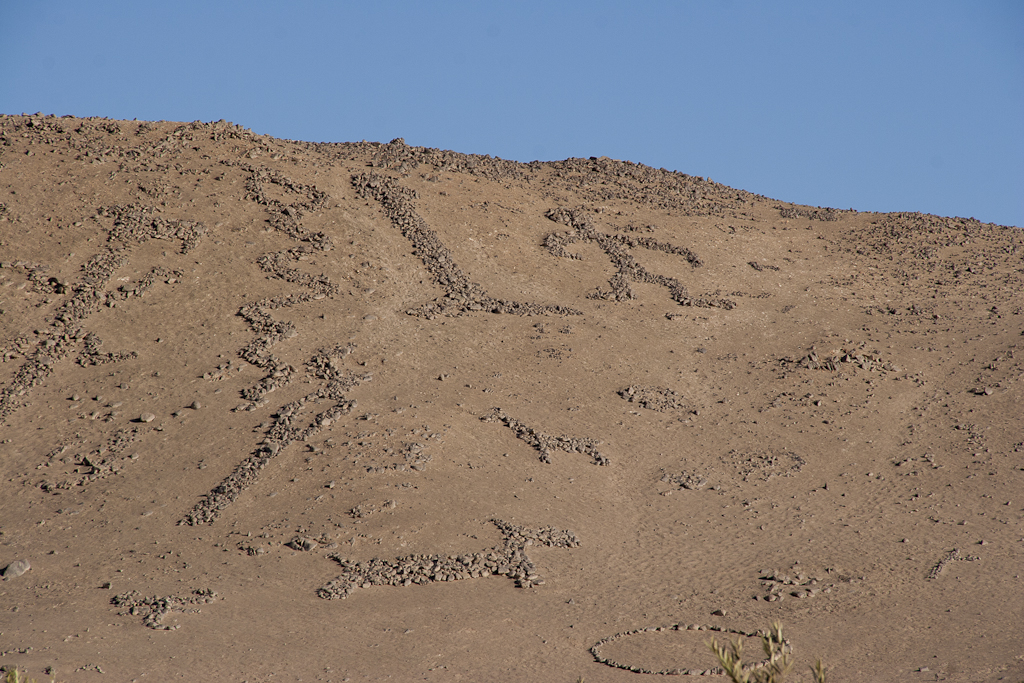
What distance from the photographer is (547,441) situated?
1307 centimetres

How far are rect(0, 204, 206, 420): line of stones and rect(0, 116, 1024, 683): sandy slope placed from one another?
0.05 meters

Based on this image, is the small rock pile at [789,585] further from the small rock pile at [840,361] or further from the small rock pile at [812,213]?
the small rock pile at [812,213]

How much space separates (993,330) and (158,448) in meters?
13.9

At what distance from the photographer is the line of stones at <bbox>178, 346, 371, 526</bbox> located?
1121cm

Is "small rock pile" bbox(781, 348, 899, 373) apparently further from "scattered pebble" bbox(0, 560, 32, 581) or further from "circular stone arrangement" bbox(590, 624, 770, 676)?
"scattered pebble" bbox(0, 560, 32, 581)

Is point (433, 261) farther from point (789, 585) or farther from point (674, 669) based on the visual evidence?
point (674, 669)

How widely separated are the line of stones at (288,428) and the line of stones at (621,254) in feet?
16.6

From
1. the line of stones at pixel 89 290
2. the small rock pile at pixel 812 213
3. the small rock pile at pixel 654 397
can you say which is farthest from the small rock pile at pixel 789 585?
the small rock pile at pixel 812 213

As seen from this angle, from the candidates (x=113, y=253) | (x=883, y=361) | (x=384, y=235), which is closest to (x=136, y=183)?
(x=113, y=253)

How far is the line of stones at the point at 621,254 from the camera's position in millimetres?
16797

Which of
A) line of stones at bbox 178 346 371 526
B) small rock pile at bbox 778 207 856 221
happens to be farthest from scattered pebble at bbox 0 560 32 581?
small rock pile at bbox 778 207 856 221

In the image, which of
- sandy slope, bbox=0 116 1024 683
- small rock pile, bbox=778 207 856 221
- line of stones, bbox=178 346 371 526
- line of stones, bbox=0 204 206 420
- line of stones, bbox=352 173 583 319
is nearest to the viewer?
sandy slope, bbox=0 116 1024 683

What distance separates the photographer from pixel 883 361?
15.4 meters

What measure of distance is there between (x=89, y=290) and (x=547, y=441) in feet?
25.4
